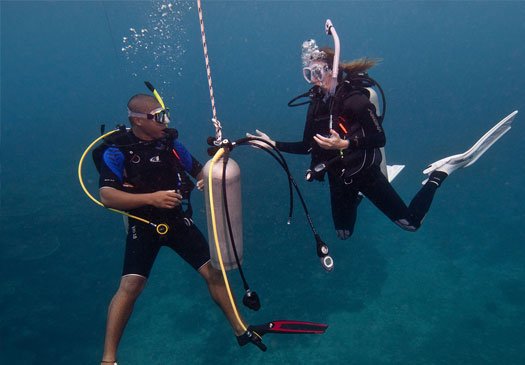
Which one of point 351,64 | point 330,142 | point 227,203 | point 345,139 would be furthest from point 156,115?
point 351,64

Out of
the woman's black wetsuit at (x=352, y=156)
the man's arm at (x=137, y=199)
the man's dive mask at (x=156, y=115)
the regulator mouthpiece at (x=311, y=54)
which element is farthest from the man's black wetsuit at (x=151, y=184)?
the regulator mouthpiece at (x=311, y=54)

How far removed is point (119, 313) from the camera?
4387 millimetres

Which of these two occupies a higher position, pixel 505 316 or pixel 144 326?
pixel 144 326

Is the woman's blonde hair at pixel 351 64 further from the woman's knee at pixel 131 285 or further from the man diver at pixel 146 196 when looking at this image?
the woman's knee at pixel 131 285

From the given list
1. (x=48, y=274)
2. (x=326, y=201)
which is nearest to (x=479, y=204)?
(x=326, y=201)

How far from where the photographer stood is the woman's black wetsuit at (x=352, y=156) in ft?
14.9

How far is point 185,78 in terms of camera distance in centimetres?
7650

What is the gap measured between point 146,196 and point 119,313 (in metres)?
1.45

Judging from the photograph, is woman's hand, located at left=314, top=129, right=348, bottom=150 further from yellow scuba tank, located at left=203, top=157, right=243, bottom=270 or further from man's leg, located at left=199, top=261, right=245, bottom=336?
man's leg, located at left=199, top=261, right=245, bottom=336

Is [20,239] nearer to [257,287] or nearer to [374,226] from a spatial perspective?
[257,287]

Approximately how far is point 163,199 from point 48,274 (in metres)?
8.51

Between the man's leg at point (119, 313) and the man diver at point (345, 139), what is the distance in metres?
2.33

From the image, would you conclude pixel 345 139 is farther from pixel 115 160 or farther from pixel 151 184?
pixel 115 160

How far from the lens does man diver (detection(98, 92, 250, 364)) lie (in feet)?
14.1
